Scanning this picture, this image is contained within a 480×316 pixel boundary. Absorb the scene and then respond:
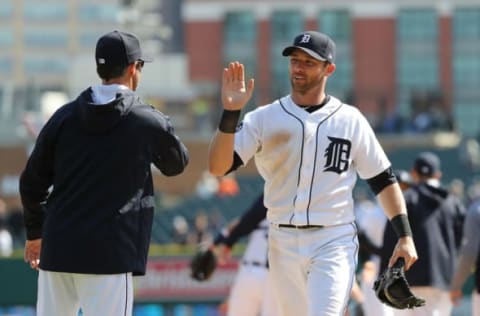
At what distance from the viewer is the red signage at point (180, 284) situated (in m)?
19.3

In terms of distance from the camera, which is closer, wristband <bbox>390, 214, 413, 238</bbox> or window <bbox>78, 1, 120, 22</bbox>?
wristband <bbox>390, 214, 413, 238</bbox>

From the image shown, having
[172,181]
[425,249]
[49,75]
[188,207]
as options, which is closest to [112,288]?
[425,249]

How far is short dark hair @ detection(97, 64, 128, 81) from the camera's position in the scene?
23.8ft

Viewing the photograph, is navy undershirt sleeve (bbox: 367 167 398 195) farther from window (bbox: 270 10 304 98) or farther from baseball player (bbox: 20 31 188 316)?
window (bbox: 270 10 304 98)

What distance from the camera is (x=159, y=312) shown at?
62.9 feet

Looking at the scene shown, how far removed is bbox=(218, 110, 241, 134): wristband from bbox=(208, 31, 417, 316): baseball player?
13.6 inches

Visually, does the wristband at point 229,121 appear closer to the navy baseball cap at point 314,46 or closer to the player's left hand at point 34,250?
the navy baseball cap at point 314,46

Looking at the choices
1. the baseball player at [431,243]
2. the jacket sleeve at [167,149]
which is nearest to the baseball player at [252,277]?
the baseball player at [431,243]

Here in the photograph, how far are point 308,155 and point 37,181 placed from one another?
1.75 m

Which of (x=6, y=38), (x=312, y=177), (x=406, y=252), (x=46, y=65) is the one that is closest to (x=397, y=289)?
Result: (x=406, y=252)

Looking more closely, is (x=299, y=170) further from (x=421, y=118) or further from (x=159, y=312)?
(x=421, y=118)

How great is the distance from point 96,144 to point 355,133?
1.88 m

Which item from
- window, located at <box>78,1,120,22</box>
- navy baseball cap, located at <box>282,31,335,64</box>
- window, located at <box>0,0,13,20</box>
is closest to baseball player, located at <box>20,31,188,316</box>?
navy baseball cap, located at <box>282,31,335,64</box>

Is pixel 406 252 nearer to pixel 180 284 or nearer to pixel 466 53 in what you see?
pixel 180 284
